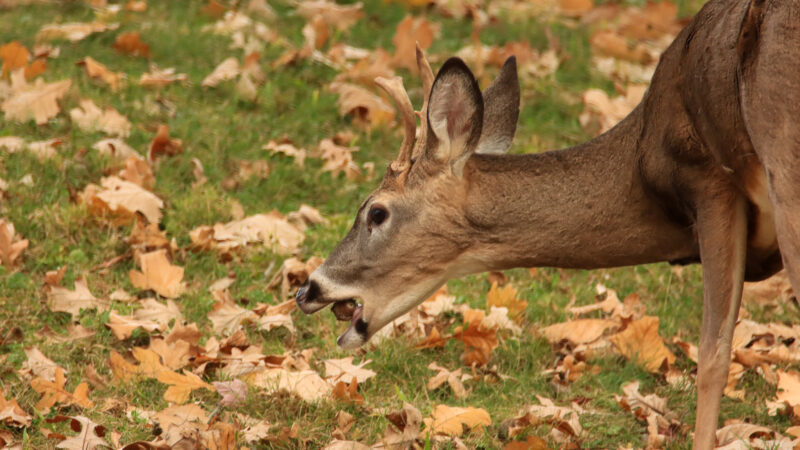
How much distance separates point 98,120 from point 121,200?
109 cm

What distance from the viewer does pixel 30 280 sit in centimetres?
543

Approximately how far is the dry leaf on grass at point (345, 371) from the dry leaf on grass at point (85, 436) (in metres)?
1.00

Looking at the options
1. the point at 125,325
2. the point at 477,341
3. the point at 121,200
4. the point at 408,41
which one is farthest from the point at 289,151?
the point at 477,341

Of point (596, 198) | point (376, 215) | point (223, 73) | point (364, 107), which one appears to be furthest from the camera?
point (223, 73)

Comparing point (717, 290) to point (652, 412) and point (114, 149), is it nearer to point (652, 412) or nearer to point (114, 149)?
point (652, 412)

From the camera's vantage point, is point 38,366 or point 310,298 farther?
point 38,366

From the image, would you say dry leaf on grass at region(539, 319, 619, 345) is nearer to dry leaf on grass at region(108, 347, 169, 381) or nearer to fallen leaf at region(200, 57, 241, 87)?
dry leaf on grass at region(108, 347, 169, 381)

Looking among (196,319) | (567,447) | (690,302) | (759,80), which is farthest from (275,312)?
(759,80)

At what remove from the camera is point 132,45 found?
7.80 m

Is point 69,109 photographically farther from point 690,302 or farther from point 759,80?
point 759,80

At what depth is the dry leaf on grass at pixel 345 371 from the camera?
4801 mm

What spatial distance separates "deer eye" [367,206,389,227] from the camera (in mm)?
4371

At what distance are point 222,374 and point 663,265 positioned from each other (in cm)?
260

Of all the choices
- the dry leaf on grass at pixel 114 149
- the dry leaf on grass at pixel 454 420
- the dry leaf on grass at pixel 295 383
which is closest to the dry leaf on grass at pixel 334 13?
the dry leaf on grass at pixel 114 149
